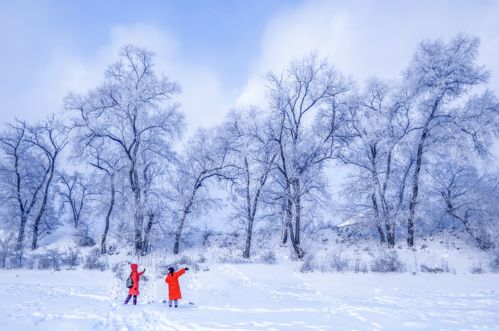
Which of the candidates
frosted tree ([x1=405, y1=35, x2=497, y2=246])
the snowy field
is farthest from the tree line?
the snowy field

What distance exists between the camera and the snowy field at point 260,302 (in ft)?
21.4

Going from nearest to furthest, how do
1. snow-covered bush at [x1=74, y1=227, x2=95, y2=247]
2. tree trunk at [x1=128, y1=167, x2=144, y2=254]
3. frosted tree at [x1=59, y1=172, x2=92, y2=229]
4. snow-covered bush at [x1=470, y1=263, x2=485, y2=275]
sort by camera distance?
snow-covered bush at [x1=470, y1=263, x2=485, y2=275]
tree trunk at [x1=128, y1=167, x2=144, y2=254]
snow-covered bush at [x1=74, y1=227, x2=95, y2=247]
frosted tree at [x1=59, y1=172, x2=92, y2=229]

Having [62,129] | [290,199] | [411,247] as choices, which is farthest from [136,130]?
[411,247]

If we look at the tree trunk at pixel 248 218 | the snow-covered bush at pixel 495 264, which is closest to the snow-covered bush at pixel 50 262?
the tree trunk at pixel 248 218

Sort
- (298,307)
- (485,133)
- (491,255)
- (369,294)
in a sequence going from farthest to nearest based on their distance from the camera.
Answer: (485,133), (491,255), (369,294), (298,307)

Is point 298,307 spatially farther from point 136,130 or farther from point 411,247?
point 136,130

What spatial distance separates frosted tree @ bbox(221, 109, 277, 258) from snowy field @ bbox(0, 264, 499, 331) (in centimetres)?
772

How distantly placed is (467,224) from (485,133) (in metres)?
4.69

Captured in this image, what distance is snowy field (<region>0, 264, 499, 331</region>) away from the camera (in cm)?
652

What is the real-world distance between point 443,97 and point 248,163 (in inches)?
458

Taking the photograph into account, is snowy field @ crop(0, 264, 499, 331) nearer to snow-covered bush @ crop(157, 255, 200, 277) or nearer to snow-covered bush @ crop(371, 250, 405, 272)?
snow-covered bush @ crop(371, 250, 405, 272)

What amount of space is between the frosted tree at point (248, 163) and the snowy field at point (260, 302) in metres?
7.72

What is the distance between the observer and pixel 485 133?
54.9ft

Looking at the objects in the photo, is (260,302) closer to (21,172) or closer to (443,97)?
(443,97)
